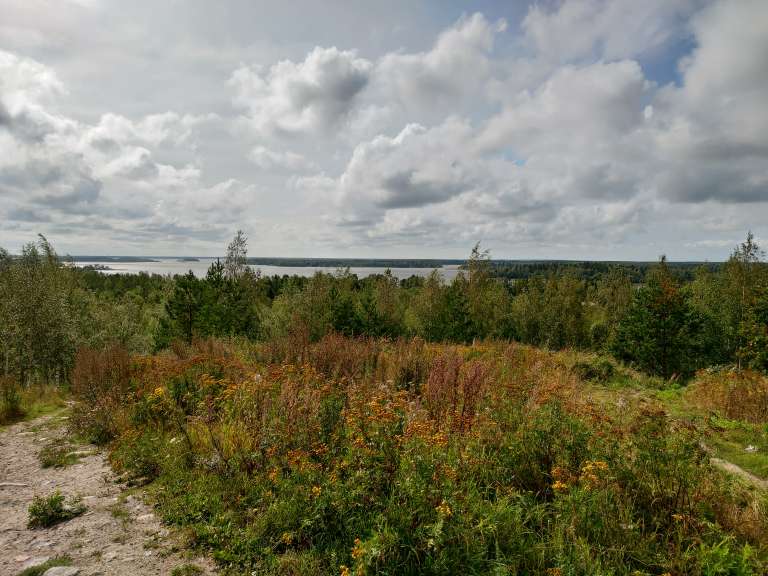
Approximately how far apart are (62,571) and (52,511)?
4.28 ft

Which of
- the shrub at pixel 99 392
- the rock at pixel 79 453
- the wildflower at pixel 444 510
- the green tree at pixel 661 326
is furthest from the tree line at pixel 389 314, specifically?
the wildflower at pixel 444 510

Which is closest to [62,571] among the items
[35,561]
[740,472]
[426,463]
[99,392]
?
[35,561]

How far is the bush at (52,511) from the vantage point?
436cm

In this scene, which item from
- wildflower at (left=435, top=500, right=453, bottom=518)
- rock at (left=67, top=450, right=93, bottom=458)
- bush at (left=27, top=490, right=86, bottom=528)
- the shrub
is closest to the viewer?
wildflower at (left=435, top=500, right=453, bottom=518)

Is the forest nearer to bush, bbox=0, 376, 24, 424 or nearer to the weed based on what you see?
bush, bbox=0, 376, 24, 424

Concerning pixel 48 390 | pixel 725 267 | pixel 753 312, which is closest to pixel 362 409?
pixel 48 390

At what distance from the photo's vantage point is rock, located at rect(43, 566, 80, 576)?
3.44 meters

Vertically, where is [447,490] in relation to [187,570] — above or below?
above

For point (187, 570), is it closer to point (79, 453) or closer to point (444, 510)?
point (444, 510)

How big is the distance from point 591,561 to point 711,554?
0.98m

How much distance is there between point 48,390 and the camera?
1140 centimetres

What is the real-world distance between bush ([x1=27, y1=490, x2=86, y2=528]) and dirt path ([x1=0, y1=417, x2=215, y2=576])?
0.09 meters

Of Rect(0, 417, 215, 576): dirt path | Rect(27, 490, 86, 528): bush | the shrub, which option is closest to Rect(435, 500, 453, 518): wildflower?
Rect(0, 417, 215, 576): dirt path

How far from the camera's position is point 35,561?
12.1 feet
